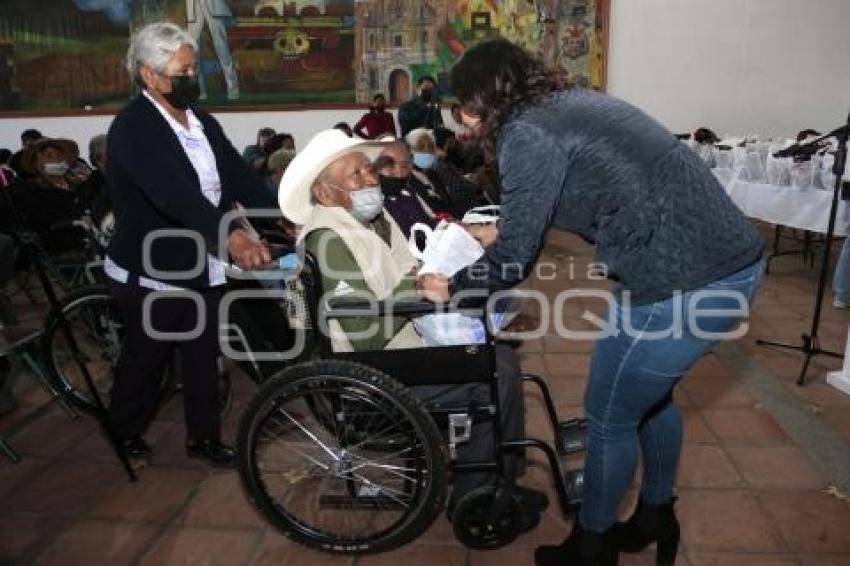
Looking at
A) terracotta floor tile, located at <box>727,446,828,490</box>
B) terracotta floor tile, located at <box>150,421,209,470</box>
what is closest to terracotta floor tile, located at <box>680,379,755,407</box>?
terracotta floor tile, located at <box>727,446,828,490</box>

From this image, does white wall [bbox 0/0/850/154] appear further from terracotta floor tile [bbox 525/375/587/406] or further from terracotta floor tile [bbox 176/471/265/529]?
terracotta floor tile [bbox 176/471/265/529]

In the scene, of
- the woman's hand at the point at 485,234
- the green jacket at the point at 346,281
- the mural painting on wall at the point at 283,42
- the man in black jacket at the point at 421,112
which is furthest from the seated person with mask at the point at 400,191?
the mural painting on wall at the point at 283,42

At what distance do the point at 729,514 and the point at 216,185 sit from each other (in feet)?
6.60

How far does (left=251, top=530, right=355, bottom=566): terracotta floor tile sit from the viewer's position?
1.95m

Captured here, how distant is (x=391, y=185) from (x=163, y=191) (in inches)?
55.9

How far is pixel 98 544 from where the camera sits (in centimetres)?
206

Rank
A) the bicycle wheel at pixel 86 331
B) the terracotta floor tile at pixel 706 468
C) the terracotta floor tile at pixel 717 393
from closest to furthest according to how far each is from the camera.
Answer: the terracotta floor tile at pixel 706 468 → the bicycle wheel at pixel 86 331 → the terracotta floor tile at pixel 717 393

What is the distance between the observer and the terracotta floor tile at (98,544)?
1992 mm

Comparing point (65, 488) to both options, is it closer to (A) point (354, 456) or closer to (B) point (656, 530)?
(A) point (354, 456)

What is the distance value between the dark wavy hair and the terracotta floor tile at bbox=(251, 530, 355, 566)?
4.39 feet

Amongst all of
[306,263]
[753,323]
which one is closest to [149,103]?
[306,263]

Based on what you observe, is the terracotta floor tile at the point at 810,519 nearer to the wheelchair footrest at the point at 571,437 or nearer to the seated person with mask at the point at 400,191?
the wheelchair footrest at the point at 571,437

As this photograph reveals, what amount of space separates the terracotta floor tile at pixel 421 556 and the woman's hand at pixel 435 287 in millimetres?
847

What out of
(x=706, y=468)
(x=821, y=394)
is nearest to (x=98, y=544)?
(x=706, y=468)
